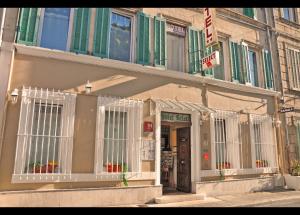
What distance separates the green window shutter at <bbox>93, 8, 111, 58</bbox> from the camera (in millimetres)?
8305

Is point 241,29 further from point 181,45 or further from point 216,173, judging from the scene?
point 216,173

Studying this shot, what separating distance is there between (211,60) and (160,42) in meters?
1.84

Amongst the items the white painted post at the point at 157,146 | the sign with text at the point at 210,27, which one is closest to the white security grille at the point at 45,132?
the white painted post at the point at 157,146

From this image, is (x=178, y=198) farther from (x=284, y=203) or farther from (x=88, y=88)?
(x=88, y=88)

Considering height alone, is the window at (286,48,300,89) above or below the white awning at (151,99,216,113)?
above

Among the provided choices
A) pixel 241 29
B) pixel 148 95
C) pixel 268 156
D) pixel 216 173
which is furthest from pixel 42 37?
pixel 268 156

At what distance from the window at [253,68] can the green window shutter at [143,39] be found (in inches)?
195

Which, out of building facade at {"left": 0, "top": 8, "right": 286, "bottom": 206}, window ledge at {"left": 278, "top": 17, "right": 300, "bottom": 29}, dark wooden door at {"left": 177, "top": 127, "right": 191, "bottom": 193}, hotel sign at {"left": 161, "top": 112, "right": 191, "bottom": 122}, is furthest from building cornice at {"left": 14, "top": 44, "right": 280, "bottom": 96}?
window ledge at {"left": 278, "top": 17, "right": 300, "bottom": 29}

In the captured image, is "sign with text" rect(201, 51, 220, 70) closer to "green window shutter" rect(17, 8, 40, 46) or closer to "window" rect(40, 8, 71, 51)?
"window" rect(40, 8, 71, 51)

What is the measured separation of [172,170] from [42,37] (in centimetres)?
637

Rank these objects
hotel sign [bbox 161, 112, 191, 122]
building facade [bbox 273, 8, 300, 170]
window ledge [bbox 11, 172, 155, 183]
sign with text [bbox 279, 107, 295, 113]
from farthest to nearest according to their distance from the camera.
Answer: building facade [bbox 273, 8, 300, 170]
sign with text [bbox 279, 107, 295, 113]
hotel sign [bbox 161, 112, 191, 122]
window ledge [bbox 11, 172, 155, 183]

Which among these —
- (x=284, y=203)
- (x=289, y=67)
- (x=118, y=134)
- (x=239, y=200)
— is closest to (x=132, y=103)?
(x=118, y=134)

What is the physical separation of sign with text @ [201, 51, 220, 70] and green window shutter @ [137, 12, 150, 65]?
1998 millimetres

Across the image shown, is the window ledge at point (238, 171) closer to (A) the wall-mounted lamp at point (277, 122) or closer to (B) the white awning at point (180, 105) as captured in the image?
(A) the wall-mounted lamp at point (277, 122)
